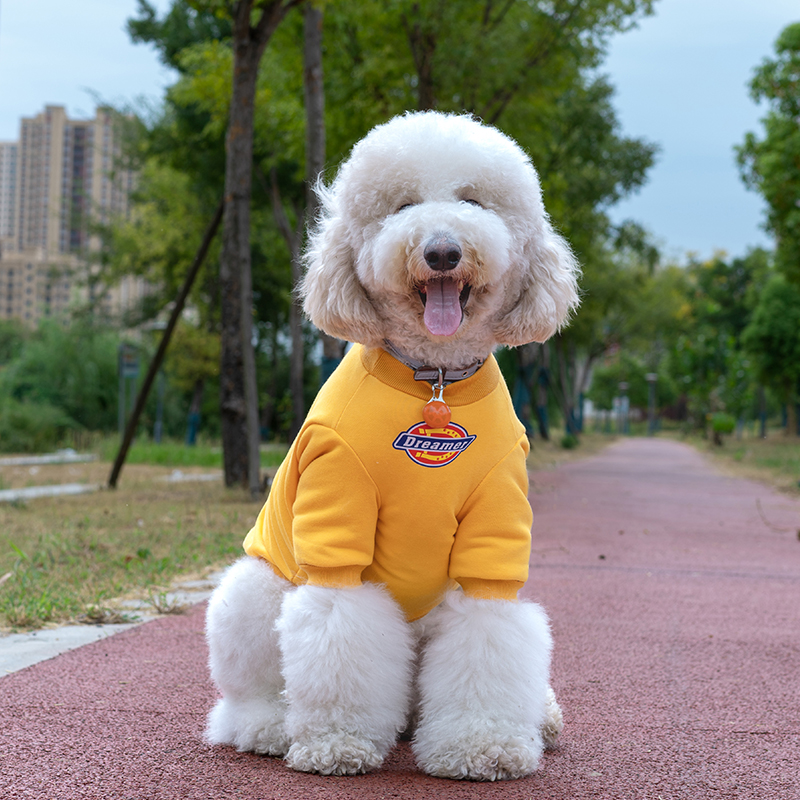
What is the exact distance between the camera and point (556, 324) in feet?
8.98

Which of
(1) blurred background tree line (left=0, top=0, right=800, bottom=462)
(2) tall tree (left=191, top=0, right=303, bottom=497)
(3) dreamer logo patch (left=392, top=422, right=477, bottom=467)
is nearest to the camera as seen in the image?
(3) dreamer logo patch (left=392, top=422, right=477, bottom=467)

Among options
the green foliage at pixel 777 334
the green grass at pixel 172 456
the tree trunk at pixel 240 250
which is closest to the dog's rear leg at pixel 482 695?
the tree trunk at pixel 240 250

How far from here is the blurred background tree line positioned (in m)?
→ 12.6

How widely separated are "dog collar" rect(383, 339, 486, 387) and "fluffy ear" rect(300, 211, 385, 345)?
0.06 meters

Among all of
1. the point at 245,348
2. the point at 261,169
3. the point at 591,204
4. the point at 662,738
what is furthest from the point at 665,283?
the point at 662,738

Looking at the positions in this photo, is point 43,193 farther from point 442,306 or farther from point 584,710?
point 442,306

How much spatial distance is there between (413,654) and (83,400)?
19538 mm

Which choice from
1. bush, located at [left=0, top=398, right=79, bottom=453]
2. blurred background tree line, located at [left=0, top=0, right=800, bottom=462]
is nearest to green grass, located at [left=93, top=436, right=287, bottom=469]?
blurred background tree line, located at [left=0, top=0, right=800, bottom=462]

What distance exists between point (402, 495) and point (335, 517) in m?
0.20

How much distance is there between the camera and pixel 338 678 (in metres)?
2.39

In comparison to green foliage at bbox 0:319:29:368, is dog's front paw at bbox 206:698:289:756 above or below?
below

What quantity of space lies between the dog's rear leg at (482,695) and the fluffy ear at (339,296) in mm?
836

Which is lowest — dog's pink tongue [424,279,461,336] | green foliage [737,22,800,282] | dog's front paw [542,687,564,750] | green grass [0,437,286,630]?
green grass [0,437,286,630]

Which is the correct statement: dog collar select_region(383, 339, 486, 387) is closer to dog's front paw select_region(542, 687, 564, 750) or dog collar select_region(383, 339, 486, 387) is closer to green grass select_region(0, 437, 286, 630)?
dog's front paw select_region(542, 687, 564, 750)
